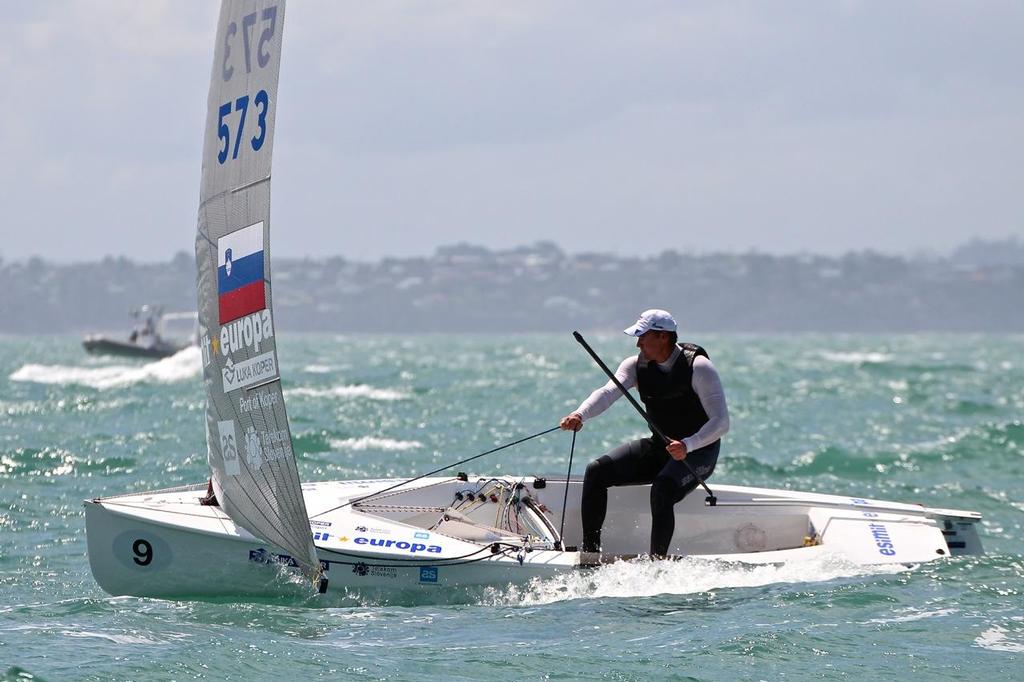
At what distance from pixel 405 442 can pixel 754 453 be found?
3.76 m

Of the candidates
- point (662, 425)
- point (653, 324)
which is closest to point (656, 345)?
point (653, 324)

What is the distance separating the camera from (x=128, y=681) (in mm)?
6137

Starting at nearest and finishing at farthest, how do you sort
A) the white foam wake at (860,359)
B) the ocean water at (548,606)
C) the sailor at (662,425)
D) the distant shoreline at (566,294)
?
the ocean water at (548,606), the sailor at (662,425), the white foam wake at (860,359), the distant shoreline at (566,294)

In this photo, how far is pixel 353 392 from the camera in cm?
2794

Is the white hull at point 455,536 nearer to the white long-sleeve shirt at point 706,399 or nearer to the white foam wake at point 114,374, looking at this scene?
the white long-sleeve shirt at point 706,399

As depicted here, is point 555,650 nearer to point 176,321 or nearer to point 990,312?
point 176,321

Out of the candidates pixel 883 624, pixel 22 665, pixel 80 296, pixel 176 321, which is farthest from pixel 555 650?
pixel 80 296

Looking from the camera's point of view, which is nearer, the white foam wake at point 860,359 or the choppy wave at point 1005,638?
the choppy wave at point 1005,638

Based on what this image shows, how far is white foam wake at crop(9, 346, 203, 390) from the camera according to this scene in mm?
33000

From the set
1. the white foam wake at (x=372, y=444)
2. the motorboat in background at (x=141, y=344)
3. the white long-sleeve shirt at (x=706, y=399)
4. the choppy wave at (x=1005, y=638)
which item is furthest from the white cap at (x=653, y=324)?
the motorboat in background at (x=141, y=344)

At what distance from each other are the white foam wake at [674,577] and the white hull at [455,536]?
0.07 meters

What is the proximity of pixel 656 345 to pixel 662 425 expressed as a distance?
50cm

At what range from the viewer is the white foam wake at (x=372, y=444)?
16.2 metres

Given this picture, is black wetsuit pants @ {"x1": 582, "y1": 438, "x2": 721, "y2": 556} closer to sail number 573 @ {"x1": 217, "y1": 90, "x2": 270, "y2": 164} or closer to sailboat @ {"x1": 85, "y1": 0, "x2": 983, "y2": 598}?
sailboat @ {"x1": 85, "y1": 0, "x2": 983, "y2": 598}
